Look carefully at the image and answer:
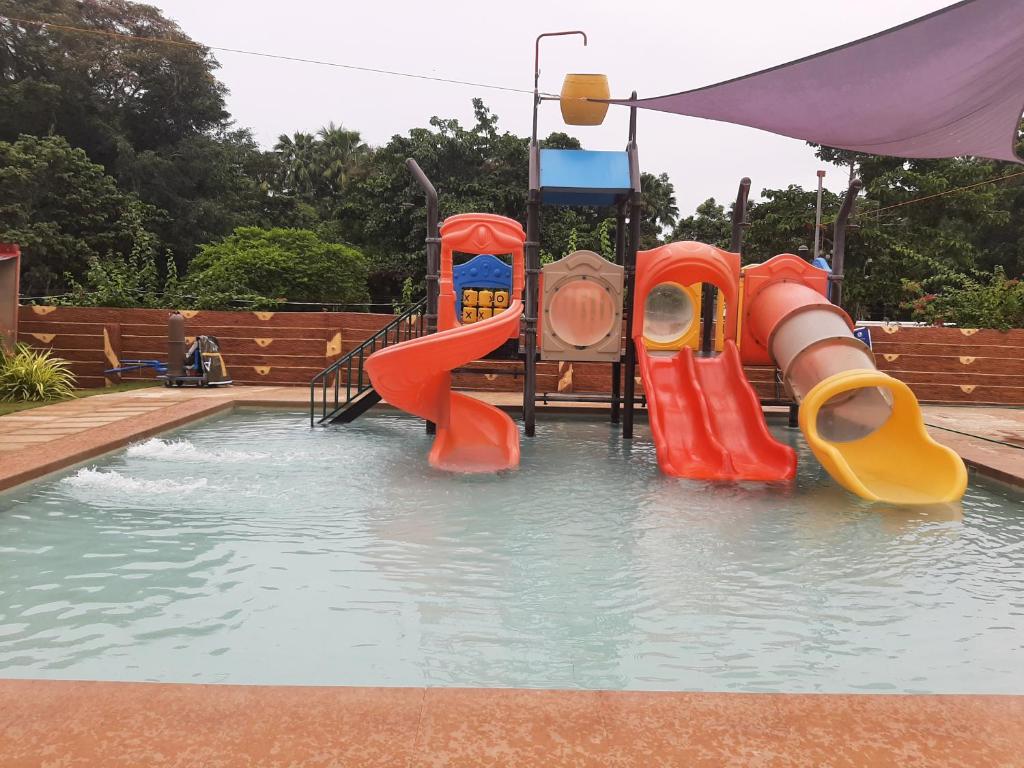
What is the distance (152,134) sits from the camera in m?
34.7

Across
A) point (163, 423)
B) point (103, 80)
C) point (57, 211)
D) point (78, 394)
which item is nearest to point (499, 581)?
point (163, 423)

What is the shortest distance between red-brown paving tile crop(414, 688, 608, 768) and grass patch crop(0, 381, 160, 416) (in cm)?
930

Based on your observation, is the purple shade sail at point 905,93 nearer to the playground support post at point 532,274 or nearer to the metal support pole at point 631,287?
the metal support pole at point 631,287

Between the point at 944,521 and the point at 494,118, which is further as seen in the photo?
the point at 494,118

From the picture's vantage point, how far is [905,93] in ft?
19.3

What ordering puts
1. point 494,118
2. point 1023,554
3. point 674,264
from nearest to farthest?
1. point 1023,554
2. point 674,264
3. point 494,118

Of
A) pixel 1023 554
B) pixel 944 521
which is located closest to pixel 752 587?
pixel 1023 554

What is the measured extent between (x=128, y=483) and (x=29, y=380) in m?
5.96

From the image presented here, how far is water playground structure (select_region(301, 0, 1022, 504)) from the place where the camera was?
19.5ft

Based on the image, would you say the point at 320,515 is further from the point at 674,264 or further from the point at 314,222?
the point at 314,222

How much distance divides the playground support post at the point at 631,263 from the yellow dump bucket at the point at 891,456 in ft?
9.54

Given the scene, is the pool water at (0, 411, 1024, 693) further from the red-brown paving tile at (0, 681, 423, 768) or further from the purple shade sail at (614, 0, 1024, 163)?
the purple shade sail at (614, 0, 1024, 163)

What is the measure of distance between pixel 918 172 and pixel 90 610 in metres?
29.4

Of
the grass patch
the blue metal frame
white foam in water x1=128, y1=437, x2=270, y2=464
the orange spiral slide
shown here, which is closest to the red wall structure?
the grass patch
